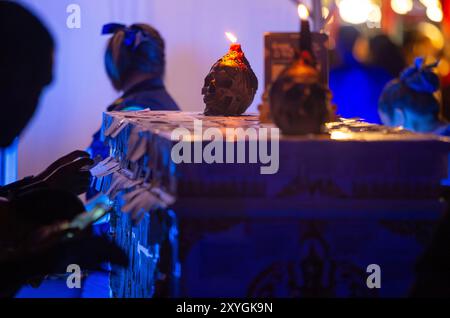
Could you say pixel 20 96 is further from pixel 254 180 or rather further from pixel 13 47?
pixel 254 180

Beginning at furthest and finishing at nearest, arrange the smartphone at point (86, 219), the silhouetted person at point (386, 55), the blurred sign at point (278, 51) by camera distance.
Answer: the silhouetted person at point (386, 55)
the blurred sign at point (278, 51)
the smartphone at point (86, 219)

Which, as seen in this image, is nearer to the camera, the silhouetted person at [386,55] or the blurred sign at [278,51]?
the blurred sign at [278,51]

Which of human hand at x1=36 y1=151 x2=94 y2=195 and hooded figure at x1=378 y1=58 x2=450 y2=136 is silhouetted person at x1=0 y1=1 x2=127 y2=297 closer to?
human hand at x1=36 y1=151 x2=94 y2=195

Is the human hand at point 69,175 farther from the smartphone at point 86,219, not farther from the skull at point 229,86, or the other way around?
the smartphone at point 86,219

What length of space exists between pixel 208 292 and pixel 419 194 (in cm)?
53

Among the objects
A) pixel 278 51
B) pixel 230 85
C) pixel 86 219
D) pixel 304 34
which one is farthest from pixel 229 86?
pixel 86 219

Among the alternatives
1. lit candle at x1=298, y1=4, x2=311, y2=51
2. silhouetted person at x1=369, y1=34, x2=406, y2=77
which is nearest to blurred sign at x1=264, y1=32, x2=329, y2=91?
lit candle at x1=298, y1=4, x2=311, y2=51

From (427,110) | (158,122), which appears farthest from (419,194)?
(427,110)

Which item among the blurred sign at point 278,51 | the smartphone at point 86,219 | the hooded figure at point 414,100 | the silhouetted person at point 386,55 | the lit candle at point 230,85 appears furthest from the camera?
the silhouetted person at point 386,55

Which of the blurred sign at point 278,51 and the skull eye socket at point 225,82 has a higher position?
the blurred sign at point 278,51

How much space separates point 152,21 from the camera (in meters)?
5.57

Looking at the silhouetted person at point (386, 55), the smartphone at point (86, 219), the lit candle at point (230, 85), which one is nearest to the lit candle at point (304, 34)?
the smartphone at point (86, 219)

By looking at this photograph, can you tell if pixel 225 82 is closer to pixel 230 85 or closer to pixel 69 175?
pixel 230 85

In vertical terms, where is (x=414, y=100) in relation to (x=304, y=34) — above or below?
below
